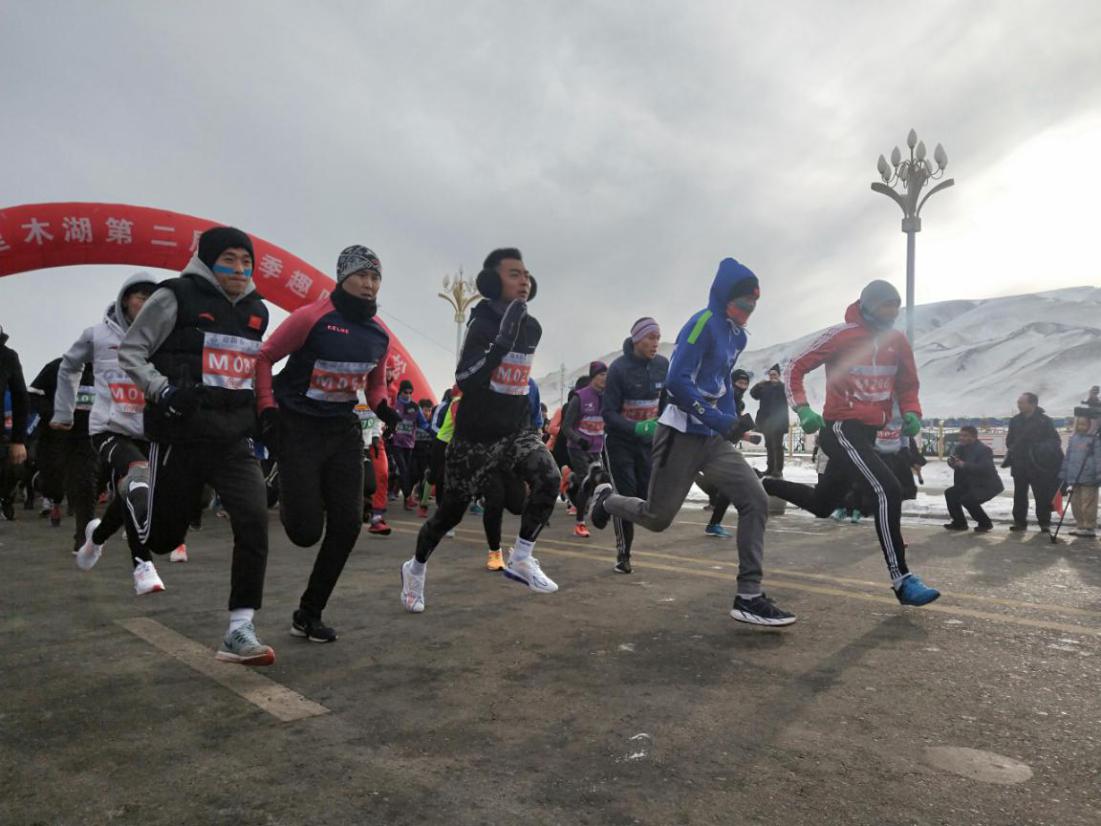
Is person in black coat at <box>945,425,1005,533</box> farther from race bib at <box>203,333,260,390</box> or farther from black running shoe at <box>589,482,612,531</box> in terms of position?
race bib at <box>203,333,260,390</box>

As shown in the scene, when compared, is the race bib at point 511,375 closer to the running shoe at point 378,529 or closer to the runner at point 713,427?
the runner at point 713,427

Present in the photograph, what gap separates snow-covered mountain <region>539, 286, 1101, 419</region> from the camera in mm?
88062

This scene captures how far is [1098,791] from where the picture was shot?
6.86 feet

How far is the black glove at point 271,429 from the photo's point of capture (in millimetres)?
3518

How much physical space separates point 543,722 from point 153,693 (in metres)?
1.53

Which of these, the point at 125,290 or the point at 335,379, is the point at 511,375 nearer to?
the point at 335,379

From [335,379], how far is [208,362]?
576mm

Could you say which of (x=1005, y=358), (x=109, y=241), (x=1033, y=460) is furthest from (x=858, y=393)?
(x=1005, y=358)

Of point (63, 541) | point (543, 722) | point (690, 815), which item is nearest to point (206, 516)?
point (63, 541)

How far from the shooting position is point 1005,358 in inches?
4520

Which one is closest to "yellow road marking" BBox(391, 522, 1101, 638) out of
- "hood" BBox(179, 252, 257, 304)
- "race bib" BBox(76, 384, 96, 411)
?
"hood" BBox(179, 252, 257, 304)

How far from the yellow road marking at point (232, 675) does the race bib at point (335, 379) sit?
128 cm

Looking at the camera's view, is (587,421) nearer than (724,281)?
No

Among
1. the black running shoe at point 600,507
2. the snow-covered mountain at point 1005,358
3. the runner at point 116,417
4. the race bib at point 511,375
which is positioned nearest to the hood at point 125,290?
the runner at point 116,417
